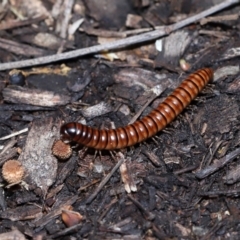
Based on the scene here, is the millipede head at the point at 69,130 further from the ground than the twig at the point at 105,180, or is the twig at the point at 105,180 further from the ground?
the millipede head at the point at 69,130

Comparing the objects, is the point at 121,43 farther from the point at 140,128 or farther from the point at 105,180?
the point at 105,180

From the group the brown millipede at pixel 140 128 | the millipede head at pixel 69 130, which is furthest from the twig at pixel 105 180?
the millipede head at pixel 69 130

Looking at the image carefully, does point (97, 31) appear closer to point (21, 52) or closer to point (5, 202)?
point (21, 52)

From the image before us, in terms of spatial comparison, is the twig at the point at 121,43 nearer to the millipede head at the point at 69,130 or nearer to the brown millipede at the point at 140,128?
the brown millipede at the point at 140,128

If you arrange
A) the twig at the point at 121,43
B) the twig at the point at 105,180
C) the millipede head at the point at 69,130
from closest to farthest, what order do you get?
the twig at the point at 105,180
the millipede head at the point at 69,130
the twig at the point at 121,43

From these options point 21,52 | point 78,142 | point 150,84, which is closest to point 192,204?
point 78,142

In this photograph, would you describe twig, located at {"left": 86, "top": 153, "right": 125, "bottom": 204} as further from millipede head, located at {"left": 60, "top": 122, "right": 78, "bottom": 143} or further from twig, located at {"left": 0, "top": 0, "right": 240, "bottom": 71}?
twig, located at {"left": 0, "top": 0, "right": 240, "bottom": 71}

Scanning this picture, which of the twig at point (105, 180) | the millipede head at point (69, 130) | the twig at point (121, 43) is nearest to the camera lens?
the twig at point (105, 180)
